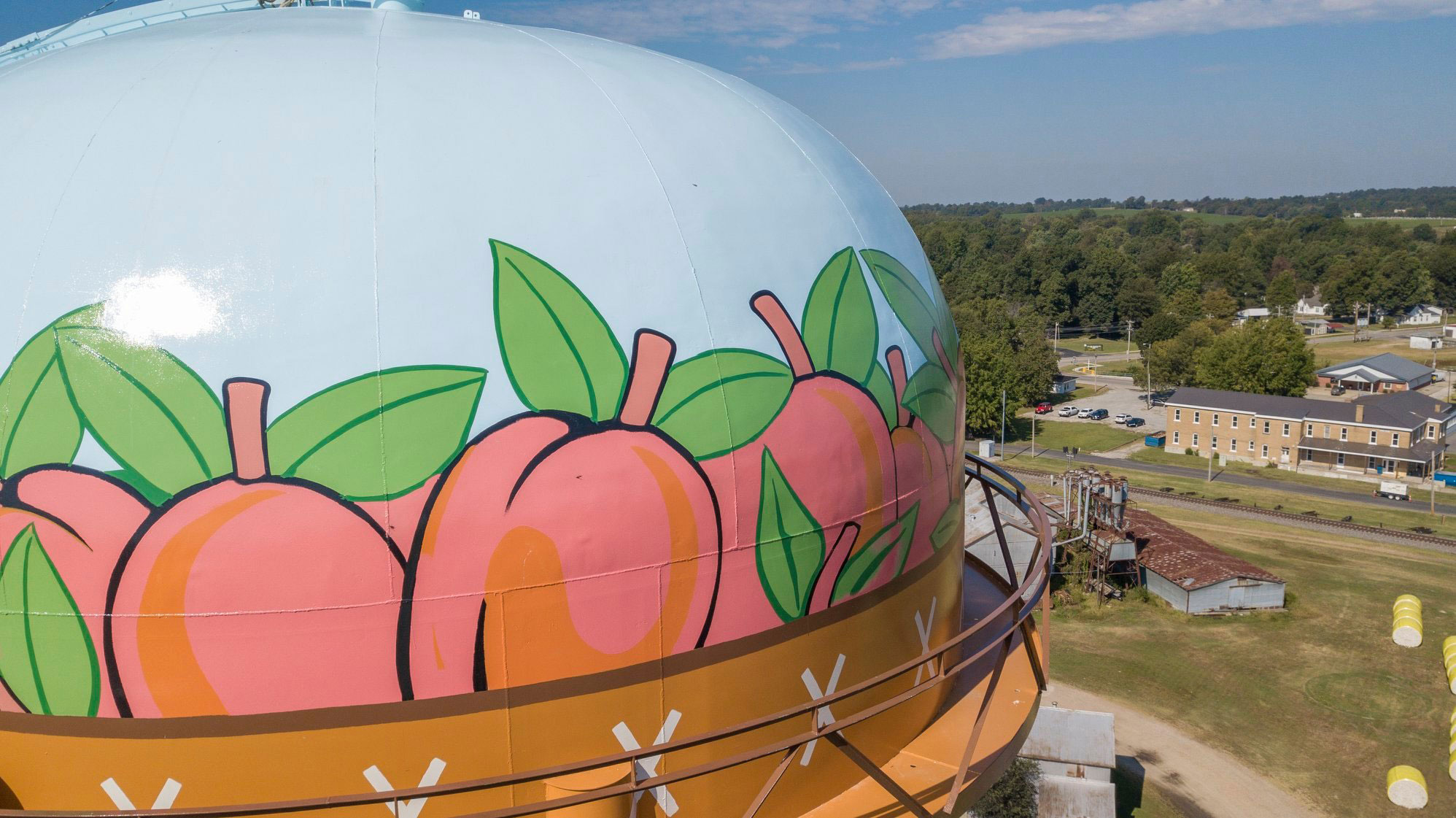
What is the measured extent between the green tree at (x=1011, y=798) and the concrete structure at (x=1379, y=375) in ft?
260

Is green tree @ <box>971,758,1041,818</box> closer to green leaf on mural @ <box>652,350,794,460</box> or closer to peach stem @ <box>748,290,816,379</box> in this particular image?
peach stem @ <box>748,290,816,379</box>

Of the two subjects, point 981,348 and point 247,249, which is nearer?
point 247,249

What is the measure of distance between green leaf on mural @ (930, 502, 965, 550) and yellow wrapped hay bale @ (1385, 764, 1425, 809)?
23882mm

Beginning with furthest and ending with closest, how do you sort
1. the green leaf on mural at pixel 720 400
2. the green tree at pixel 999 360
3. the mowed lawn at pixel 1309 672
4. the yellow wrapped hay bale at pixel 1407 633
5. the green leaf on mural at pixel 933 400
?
the green tree at pixel 999 360 < the yellow wrapped hay bale at pixel 1407 633 < the mowed lawn at pixel 1309 672 < the green leaf on mural at pixel 933 400 < the green leaf on mural at pixel 720 400

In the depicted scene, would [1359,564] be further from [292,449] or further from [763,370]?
[292,449]

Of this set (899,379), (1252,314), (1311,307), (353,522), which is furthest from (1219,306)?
(353,522)

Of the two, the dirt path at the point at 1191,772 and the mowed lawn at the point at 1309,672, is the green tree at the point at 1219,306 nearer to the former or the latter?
the mowed lawn at the point at 1309,672

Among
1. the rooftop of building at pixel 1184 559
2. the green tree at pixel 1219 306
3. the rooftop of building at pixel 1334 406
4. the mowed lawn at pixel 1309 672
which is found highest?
the green tree at pixel 1219 306

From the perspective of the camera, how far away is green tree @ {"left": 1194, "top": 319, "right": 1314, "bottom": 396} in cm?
8388

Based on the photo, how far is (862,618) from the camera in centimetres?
1226

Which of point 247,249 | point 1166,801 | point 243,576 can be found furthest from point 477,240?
point 1166,801

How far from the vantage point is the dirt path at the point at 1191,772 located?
2873cm

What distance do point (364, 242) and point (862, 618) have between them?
744cm

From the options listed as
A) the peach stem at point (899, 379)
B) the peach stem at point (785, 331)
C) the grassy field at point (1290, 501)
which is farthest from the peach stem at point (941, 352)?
the grassy field at point (1290, 501)
